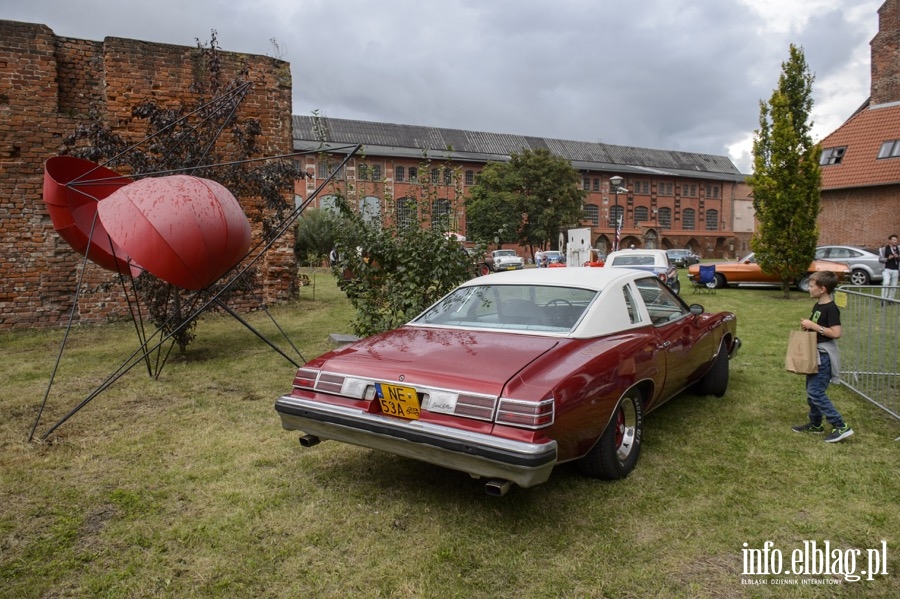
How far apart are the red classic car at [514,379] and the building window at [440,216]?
9.41 ft

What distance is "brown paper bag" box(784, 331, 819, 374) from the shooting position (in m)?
4.45

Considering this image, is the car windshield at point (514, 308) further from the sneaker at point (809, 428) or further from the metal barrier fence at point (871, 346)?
the metal barrier fence at point (871, 346)

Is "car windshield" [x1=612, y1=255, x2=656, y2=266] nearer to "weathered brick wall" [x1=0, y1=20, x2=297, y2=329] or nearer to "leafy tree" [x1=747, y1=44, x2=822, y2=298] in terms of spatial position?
"leafy tree" [x1=747, y1=44, x2=822, y2=298]

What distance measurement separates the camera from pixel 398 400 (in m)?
3.36

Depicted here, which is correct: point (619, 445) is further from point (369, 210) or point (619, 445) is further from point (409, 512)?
point (369, 210)

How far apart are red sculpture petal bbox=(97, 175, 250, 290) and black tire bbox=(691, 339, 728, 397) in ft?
16.1

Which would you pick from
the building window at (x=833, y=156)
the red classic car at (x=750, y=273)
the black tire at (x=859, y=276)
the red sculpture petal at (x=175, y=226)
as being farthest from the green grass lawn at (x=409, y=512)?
the building window at (x=833, y=156)

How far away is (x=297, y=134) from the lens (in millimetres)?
54625

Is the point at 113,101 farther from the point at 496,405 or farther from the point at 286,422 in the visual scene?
the point at 496,405

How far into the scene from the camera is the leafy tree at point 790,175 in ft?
52.7

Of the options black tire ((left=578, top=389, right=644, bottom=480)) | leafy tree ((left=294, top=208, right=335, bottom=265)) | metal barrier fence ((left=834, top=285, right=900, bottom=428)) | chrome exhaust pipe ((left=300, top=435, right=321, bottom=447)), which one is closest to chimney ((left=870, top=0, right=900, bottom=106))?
leafy tree ((left=294, top=208, right=335, bottom=265))

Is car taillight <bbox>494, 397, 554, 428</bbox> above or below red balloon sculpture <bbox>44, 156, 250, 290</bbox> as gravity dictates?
below

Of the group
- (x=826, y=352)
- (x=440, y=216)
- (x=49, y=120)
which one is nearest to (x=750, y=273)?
(x=440, y=216)

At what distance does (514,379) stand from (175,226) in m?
3.74
